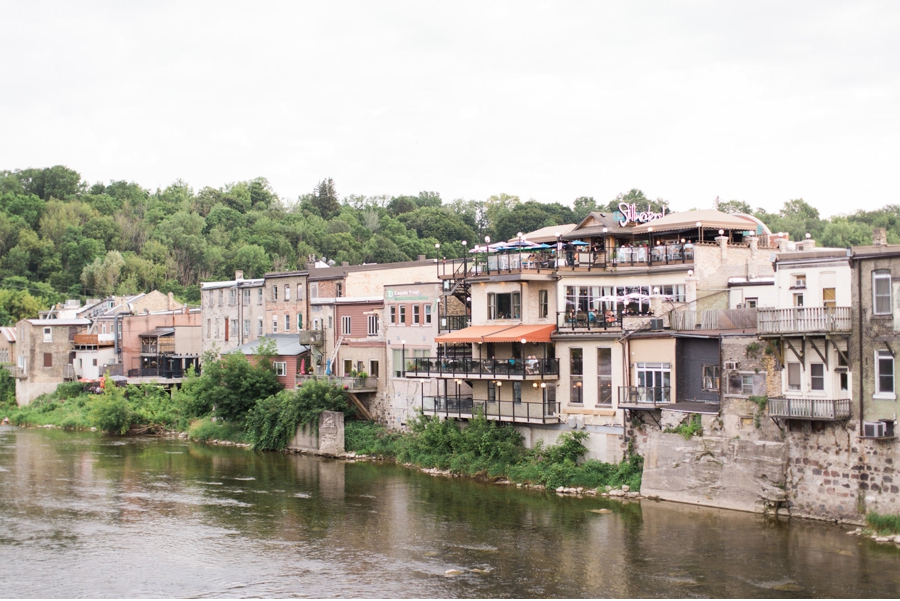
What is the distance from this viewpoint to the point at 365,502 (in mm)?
42500

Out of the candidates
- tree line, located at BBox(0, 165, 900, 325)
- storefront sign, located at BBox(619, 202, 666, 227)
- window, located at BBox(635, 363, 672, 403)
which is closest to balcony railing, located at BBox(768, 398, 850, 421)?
window, located at BBox(635, 363, 672, 403)

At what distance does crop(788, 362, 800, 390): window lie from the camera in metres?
37.0

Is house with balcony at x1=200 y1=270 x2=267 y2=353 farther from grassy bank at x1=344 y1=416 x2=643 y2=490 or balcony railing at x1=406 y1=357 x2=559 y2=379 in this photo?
balcony railing at x1=406 y1=357 x2=559 y2=379

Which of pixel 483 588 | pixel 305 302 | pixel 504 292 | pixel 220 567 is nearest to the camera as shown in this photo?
pixel 483 588

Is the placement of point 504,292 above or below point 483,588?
above

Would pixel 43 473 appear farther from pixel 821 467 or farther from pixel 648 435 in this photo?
pixel 821 467

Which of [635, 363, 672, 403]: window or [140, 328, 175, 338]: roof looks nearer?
[635, 363, 672, 403]: window

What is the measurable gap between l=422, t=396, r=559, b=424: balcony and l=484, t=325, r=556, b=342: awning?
2949 mm

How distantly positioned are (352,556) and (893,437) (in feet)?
58.8

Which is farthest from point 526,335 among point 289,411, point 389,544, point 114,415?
point 114,415

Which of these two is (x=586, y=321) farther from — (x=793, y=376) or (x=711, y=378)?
(x=793, y=376)

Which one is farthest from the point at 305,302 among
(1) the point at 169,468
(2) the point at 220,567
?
(2) the point at 220,567

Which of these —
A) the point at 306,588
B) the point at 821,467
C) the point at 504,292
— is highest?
the point at 504,292

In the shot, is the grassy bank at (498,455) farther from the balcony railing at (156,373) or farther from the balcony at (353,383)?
the balcony railing at (156,373)
